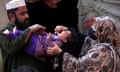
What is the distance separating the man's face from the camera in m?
1.12

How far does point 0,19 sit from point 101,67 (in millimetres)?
666

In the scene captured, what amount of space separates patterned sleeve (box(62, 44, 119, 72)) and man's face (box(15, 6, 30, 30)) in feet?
0.87

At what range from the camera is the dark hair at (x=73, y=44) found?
1.11 meters

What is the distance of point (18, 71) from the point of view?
41.1 inches

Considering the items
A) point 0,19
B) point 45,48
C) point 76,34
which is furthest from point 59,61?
point 0,19

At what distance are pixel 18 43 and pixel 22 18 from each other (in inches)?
5.5

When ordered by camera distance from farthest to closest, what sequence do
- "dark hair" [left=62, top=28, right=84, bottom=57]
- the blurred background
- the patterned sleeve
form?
the blurred background
"dark hair" [left=62, top=28, right=84, bottom=57]
the patterned sleeve

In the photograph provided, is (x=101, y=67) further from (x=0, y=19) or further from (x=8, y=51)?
(x=0, y=19)

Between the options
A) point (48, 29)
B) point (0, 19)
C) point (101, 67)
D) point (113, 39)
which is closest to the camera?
point (101, 67)

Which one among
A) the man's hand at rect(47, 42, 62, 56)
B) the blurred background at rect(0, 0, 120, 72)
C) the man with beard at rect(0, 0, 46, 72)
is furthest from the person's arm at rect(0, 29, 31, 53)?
the blurred background at rect(0, 0, 120, 72)

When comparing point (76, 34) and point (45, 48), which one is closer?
point (45, 48)

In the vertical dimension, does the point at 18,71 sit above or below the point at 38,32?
below

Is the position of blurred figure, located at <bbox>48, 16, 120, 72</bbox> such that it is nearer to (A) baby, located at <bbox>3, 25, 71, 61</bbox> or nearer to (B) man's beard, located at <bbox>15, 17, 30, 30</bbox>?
(A) baby, located at <bbox>3, 25, 71, 61</bbox>

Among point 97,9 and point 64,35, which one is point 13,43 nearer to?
point 64,35
